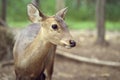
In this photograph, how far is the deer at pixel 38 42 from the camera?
A: 6098 millimetres

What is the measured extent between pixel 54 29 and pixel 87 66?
5.04 m

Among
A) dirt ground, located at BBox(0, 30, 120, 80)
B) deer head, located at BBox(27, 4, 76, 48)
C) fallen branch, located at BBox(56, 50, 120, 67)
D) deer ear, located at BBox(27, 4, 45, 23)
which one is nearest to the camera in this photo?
deer head, located at BBox(27, 4, 76, 48)

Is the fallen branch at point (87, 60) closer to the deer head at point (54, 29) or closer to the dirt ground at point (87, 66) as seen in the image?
the dirt ground at point (87, 66)

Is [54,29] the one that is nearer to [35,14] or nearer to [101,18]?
[35,14]

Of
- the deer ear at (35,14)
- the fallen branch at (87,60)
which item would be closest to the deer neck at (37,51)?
the deer ear at (35,14)

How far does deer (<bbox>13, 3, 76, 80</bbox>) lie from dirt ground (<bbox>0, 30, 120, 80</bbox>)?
56.1 inches

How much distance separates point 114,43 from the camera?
14125 mm

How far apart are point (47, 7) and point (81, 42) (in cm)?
515

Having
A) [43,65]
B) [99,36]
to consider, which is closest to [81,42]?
[99,36]

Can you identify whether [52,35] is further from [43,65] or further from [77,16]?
[77,16]

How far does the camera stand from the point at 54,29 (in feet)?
20.1

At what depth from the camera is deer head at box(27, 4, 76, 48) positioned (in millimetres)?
6000

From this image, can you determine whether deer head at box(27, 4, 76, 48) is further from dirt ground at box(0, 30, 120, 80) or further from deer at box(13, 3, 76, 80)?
dirt ground at box(0, 30, 120, 80)

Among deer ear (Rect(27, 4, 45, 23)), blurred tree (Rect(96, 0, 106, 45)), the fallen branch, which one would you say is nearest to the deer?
deer ear (Rect(27, 4, 45, 23))
